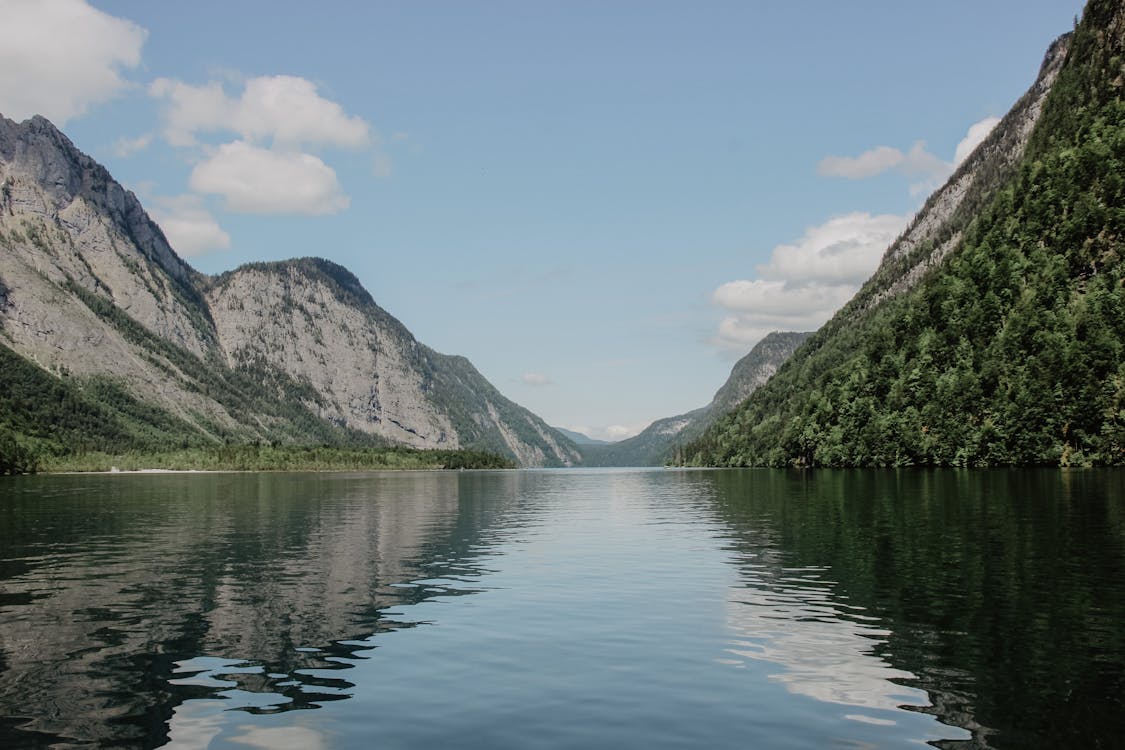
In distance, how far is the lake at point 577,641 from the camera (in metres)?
18.5

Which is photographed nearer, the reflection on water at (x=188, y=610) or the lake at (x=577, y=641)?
the lake at (x=577, y=641)

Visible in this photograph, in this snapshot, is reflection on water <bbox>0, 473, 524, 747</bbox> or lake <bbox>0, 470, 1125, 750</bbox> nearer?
lake <bbox>0, 470, 1125, 750</bbox>

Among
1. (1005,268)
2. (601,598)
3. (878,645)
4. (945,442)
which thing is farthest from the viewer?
(1005,268)

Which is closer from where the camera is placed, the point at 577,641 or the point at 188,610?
the point at 577,641

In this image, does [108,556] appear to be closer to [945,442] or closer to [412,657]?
[412,657]

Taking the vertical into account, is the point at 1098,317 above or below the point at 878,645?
above

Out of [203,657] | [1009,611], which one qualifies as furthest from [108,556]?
[1009,611]

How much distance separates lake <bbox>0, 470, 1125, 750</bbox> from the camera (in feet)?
60.8

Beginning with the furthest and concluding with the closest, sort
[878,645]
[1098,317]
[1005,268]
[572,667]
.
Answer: [1005,268] < [1098,317] < [878,645] < [572,667]

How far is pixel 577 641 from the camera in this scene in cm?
2728

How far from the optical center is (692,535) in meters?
61.2

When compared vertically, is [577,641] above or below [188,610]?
below

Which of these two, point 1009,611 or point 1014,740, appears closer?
point 1014,740

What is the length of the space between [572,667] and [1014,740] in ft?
36.1
